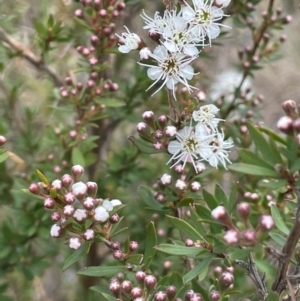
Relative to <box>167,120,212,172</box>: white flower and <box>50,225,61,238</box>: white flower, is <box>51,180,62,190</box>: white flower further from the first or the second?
<box>167,120,212,172</box>: white flower

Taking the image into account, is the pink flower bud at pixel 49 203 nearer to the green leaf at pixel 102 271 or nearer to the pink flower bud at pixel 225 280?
the green leaf at pixel 102 271

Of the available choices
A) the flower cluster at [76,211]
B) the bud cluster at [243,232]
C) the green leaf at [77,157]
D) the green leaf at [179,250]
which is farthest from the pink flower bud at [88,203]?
the green leaf at [77,157]

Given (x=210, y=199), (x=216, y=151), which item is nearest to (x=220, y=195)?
(x=210, y=199)

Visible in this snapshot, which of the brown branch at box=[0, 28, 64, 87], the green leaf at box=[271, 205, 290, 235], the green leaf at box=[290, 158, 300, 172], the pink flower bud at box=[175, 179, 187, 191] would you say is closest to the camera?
the green leaf at box=[290, 158, 300, 172]

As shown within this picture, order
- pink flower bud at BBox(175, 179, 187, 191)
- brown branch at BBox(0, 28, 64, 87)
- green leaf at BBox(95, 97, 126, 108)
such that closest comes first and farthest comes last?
pink flower bud at BBox(175, 179, 187, 191), green leaf at BBox(95, 97, 126, 108), brown branch at BBox(0, 28, 64, 87)

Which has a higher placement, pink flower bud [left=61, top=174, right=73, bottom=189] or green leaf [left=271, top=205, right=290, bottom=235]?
green leaf [left=271, top=205, right=290, bottom=235]

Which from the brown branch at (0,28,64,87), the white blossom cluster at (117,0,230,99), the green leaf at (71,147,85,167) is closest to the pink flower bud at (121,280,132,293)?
the white blossom cluster at (117,0,230,99)
